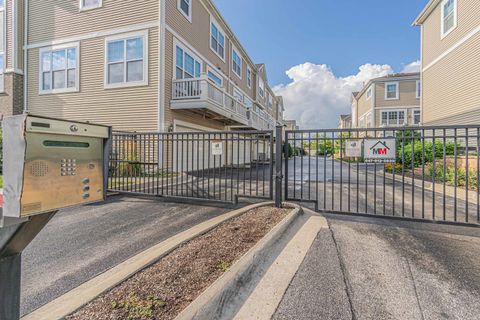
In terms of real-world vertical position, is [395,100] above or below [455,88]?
above

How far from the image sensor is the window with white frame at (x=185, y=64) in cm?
1099

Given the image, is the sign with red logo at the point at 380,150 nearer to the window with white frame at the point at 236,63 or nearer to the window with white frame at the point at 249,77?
the window with white frame at the point at 236,63

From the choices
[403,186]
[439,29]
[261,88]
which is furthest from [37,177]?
[261,88]

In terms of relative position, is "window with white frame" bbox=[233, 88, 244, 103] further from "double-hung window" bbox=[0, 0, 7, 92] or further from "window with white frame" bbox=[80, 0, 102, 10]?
"double-hung window" bbox=[0, 0, 7, 92]

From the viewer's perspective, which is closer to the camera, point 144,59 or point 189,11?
point 144,59

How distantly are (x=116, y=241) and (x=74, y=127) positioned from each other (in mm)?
2731

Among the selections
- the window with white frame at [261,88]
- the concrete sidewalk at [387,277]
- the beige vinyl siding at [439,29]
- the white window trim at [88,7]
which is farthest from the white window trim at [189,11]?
the window with white frame at [261,88]

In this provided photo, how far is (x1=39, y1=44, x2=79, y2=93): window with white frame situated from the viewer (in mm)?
11203

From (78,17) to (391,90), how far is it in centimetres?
3128

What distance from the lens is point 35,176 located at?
117cm

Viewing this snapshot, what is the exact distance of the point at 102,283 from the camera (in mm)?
2318

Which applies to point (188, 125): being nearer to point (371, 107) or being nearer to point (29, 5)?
point (29, 5)

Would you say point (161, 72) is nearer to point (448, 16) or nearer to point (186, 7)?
point (186, 7)

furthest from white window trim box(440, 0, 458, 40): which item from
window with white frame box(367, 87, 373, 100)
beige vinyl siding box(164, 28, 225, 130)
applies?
window with white frame box(367, 87, 373, 100)
